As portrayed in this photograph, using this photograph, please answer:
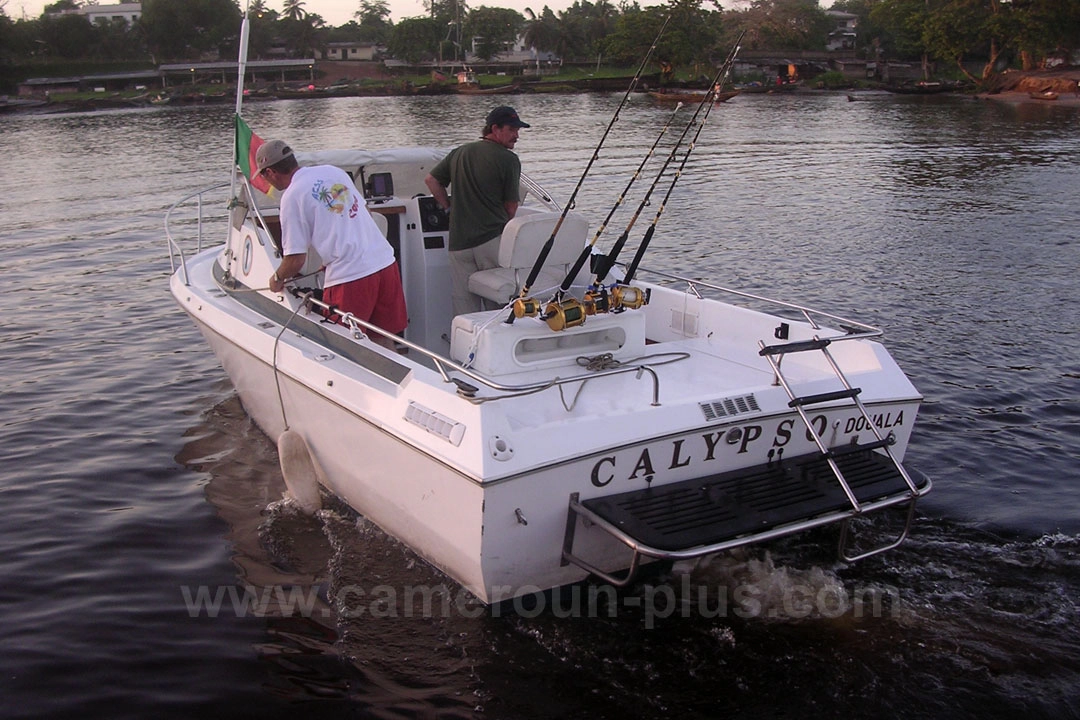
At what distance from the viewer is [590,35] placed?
106562mm

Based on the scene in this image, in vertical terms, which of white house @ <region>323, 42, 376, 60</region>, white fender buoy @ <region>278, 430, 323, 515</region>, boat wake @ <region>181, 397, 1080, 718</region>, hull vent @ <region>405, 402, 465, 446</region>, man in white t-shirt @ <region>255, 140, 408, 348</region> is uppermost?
white house @ <region>323, 42, 376, 60</region>

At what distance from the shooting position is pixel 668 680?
4.31 metres

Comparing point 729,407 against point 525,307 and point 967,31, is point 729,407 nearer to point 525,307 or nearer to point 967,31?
point 525,307

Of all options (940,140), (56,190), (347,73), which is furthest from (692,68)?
(56,190)

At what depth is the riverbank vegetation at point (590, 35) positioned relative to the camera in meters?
60.7

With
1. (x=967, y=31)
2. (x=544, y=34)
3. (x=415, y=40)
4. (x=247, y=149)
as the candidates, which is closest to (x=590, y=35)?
(x=544, y=34)

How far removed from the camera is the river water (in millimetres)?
4309

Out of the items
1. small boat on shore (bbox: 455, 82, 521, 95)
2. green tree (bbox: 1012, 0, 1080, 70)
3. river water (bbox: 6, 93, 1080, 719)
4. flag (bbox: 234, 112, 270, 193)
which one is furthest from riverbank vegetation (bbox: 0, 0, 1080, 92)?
flag (bbox: 234, 112, 270, 193)

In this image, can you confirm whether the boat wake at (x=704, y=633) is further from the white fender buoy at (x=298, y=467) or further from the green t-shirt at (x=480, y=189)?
the green t-shirt at (x=480, y=189)

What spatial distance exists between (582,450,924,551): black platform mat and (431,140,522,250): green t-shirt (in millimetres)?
2476

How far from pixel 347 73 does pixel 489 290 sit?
3692 inches

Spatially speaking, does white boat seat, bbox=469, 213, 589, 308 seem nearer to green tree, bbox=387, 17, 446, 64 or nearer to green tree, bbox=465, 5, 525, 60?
green tree, bbox=387, 17, 446, 64

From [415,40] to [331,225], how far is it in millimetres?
98135

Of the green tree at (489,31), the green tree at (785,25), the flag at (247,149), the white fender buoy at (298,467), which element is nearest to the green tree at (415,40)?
the green tree at (489,31)
